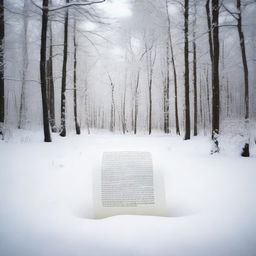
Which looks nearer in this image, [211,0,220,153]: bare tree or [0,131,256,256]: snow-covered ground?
[0,131,256,256]: snow-covered ground

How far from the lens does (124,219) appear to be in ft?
6.99

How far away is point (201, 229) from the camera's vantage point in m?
2.00

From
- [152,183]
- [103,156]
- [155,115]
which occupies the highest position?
[155,115]

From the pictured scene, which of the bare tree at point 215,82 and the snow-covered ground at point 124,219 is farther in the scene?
the bare tree at point 215,82

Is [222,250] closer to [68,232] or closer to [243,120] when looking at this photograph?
[68,232]

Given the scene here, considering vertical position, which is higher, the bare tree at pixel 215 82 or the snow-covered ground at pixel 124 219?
the bare tree at pixel 215 82

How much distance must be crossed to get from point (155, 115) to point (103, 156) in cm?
3835

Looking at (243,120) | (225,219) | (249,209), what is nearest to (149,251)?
(225,219)

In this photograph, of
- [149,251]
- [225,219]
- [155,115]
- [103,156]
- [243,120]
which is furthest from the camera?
[155,115]

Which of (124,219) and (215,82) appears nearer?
(124,219)

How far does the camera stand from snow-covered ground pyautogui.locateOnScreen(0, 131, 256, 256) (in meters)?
1.75

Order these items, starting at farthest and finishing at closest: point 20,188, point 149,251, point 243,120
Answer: point 243,120
point 20,188
point 149,251

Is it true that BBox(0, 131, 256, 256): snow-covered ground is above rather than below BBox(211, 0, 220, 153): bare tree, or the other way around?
below

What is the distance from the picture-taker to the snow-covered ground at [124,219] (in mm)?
1755
